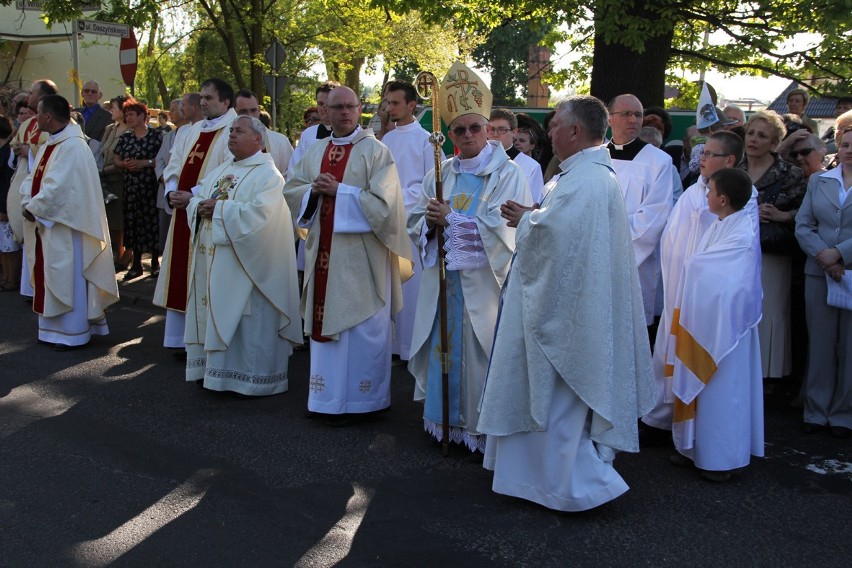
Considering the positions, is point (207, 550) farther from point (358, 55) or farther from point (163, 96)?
point (163, 96)

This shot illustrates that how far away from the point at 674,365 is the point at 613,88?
5.92 m

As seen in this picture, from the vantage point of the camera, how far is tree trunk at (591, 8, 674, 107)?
33.5 ft

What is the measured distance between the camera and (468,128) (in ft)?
17.5

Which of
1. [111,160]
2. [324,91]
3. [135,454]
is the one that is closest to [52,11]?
[111,160]

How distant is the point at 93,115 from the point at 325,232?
25.1ft

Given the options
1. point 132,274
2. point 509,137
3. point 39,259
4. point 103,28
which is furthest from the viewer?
point 103,28

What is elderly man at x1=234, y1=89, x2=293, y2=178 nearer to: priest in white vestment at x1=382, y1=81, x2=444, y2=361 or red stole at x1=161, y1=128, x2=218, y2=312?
red stole at x1=161, y1=128, x2=218, y2=312

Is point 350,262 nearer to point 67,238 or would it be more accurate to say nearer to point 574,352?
point 574,352

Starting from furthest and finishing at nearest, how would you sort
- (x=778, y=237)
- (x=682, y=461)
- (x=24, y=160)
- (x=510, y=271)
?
(x=24, y=160) < (x=778, y=237) < (x=682, y=461) < (x=510, y=271)

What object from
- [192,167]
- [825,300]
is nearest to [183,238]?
[192,167]

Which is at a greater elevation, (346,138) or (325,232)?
(346,138)

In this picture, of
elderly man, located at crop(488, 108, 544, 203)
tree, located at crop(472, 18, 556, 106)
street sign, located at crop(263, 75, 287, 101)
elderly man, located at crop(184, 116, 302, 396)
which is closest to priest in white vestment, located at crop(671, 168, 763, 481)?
elderly man, located at crop(488, 108, 544, 203)

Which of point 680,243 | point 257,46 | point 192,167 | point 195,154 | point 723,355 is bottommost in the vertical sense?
point 723,355

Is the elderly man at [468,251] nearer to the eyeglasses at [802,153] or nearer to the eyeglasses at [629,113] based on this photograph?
the eyeglasses at [629,113]
